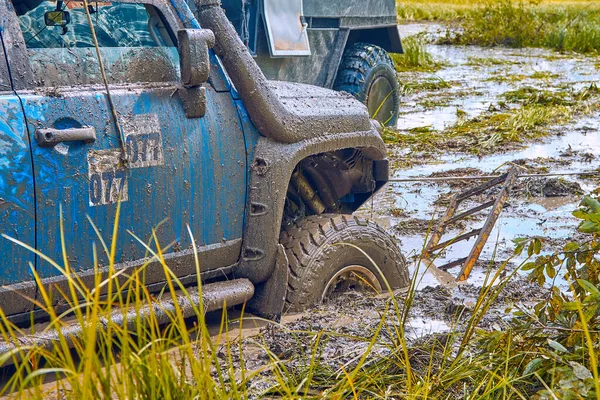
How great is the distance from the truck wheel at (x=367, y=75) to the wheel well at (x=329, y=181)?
398cm

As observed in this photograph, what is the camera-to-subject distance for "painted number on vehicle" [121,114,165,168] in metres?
3.56

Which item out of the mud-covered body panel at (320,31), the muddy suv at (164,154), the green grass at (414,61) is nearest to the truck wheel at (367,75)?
the mud-covered body panel at (320,31)

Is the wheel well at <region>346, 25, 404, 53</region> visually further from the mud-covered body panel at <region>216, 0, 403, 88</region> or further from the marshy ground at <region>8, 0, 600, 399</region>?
the marshy ground at <region>8, 0, 600, 399</region>

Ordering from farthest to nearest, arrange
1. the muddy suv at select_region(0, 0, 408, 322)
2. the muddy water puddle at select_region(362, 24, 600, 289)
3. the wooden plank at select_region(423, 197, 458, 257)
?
the muddy water puddle at select_region(362, 24, 600, 289), the wooden plank at select_region(423, 197, 458, 257), the muddy suv at select_region(0, 0, 408, 322)

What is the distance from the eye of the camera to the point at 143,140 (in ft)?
11.8

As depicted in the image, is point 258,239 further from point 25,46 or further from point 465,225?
point 465,225

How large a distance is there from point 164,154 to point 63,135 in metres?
0.47

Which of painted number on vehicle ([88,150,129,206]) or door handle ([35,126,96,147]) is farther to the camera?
painted number on vehicle ([88,150,129,206])

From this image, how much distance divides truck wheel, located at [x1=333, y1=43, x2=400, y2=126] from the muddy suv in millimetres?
4529

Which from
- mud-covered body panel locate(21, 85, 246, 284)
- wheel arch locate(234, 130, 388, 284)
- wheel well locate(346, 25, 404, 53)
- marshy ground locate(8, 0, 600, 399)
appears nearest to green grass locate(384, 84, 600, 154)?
marshy ground locate(8, 0, 600, 399)

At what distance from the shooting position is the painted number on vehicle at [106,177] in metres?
3.45

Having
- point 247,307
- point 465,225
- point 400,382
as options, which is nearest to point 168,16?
point 247,307

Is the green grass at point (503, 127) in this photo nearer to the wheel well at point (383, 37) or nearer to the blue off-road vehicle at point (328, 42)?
the blue off-road vehicle at point (328, 42)

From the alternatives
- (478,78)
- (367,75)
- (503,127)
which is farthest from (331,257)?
(478,78)
